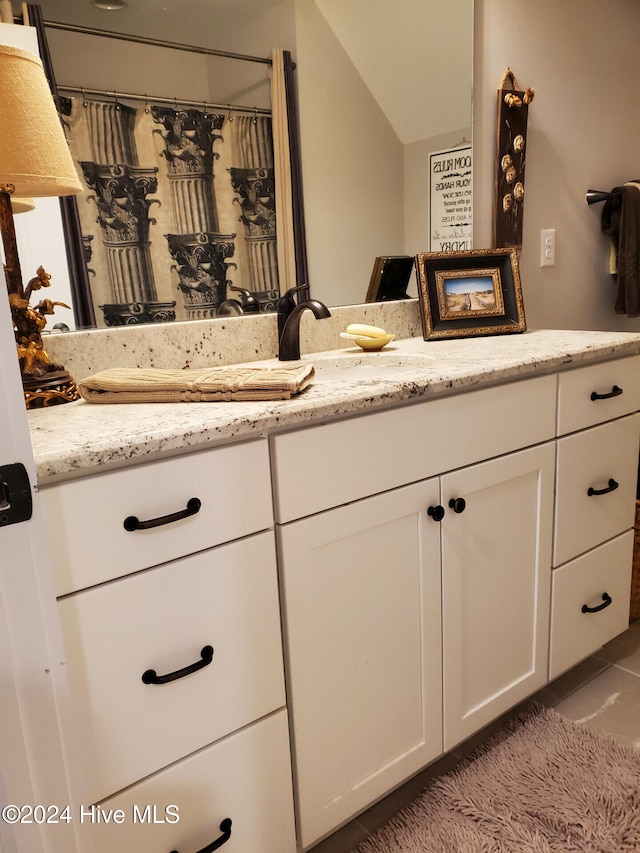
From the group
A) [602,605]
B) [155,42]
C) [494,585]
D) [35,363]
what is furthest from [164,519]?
[602,605]

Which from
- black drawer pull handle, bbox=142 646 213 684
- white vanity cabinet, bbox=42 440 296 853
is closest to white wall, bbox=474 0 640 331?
white vanity cabinet, bbox=42 440 296 853

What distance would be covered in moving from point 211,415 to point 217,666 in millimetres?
395

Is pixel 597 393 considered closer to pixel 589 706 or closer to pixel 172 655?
→ pixel 589 706

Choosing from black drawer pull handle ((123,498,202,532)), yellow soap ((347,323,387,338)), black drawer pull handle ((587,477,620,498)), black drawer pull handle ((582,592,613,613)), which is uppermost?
yellow soap ((347,323,387,338))

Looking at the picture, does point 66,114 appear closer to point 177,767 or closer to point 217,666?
point 217,666

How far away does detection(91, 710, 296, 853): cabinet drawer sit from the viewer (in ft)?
3.15

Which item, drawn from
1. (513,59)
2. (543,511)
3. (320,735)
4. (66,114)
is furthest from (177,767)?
(513,59)

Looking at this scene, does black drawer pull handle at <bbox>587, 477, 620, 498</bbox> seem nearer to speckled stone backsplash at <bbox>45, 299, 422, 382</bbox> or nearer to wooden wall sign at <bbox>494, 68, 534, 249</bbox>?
speckled stone backsplash at <bbox>45, 299, 422, 382</bbox>

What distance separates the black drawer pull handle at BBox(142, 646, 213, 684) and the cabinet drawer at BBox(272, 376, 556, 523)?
23 cm

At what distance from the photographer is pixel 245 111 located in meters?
1.54

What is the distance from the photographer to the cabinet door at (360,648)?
1111 millimetres

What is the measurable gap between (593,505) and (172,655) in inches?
45.6

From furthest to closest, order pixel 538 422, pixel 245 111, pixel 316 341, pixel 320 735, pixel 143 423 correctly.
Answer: pixel 316 341, pixel 245 111, pixel 538 422, pixel 320 735, pixel 143 423

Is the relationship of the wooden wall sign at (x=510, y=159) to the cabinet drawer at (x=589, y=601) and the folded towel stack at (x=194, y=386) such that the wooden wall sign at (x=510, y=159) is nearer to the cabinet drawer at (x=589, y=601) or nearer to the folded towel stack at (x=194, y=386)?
the cabinet drawer at (x=589, y=601)
